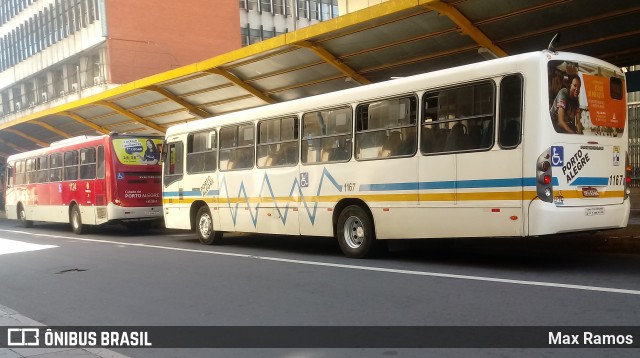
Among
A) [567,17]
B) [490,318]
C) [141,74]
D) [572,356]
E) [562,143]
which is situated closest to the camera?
[572,356]

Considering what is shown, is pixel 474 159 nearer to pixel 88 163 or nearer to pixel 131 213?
pixel 131 213

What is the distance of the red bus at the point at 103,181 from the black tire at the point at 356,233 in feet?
33.2

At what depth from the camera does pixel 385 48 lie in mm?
15188

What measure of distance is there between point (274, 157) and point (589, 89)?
6.26 m

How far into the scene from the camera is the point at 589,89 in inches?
359

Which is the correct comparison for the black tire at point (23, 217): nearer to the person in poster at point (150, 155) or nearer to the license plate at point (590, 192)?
the person in poster at point (150, 155)

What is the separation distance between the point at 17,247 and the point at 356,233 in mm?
10248

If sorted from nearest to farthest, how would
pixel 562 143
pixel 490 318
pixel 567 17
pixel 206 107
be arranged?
pixel 490 318
pixel 562 143
pixel 567 17
pixel 206 107

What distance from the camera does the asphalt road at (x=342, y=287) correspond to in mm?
6414

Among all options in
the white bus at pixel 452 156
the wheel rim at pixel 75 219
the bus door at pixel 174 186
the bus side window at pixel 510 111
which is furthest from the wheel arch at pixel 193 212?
the bus side window at pixel 510 111

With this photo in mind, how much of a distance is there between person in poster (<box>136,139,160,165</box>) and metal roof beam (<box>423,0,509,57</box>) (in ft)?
36.3

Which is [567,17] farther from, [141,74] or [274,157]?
[141,74]

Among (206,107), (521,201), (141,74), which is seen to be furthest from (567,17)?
(141,74)

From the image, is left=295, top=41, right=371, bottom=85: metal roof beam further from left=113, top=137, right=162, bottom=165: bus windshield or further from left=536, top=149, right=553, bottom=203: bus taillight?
left=536, top=149, right=553, bottom=203: bus taillight
